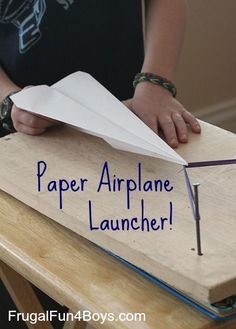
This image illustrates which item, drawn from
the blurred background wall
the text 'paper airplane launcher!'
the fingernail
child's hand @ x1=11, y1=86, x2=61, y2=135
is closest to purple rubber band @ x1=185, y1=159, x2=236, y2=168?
the text 'paper airplane launcher!'

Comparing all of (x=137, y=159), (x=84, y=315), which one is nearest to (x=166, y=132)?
(x=137, y=159)

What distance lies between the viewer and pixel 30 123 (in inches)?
37.7

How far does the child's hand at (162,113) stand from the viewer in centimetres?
93

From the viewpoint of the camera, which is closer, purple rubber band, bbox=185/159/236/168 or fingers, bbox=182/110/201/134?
purple rubber band, bbox=185/159/236/168

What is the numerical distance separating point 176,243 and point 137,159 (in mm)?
201

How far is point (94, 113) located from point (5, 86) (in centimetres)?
26

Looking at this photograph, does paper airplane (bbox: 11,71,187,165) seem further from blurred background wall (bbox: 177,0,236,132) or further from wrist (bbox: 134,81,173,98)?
blurred background wall (bbox: 177,0,236,132)

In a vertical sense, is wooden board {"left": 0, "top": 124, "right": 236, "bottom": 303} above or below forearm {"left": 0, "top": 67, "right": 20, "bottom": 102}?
below

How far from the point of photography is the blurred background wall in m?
2.09

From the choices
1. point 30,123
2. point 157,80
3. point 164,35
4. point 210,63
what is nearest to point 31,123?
point 30,123

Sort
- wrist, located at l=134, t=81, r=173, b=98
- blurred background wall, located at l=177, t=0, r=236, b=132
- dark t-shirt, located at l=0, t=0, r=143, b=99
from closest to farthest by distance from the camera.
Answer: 1. wrist, located at l=134, t=81, r=173, b=98
2. dark t-shirt, located at l=0, t=0, r=143, b=99
3. blurred background wall, located at l=177, t=0, r=236, b=132

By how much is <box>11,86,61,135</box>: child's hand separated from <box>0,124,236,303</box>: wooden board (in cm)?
1

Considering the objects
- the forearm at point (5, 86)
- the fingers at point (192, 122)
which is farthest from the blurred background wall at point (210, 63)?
the fingers at point (192, 122)

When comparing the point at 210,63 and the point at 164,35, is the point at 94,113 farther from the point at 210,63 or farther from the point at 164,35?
the point at 210,63
